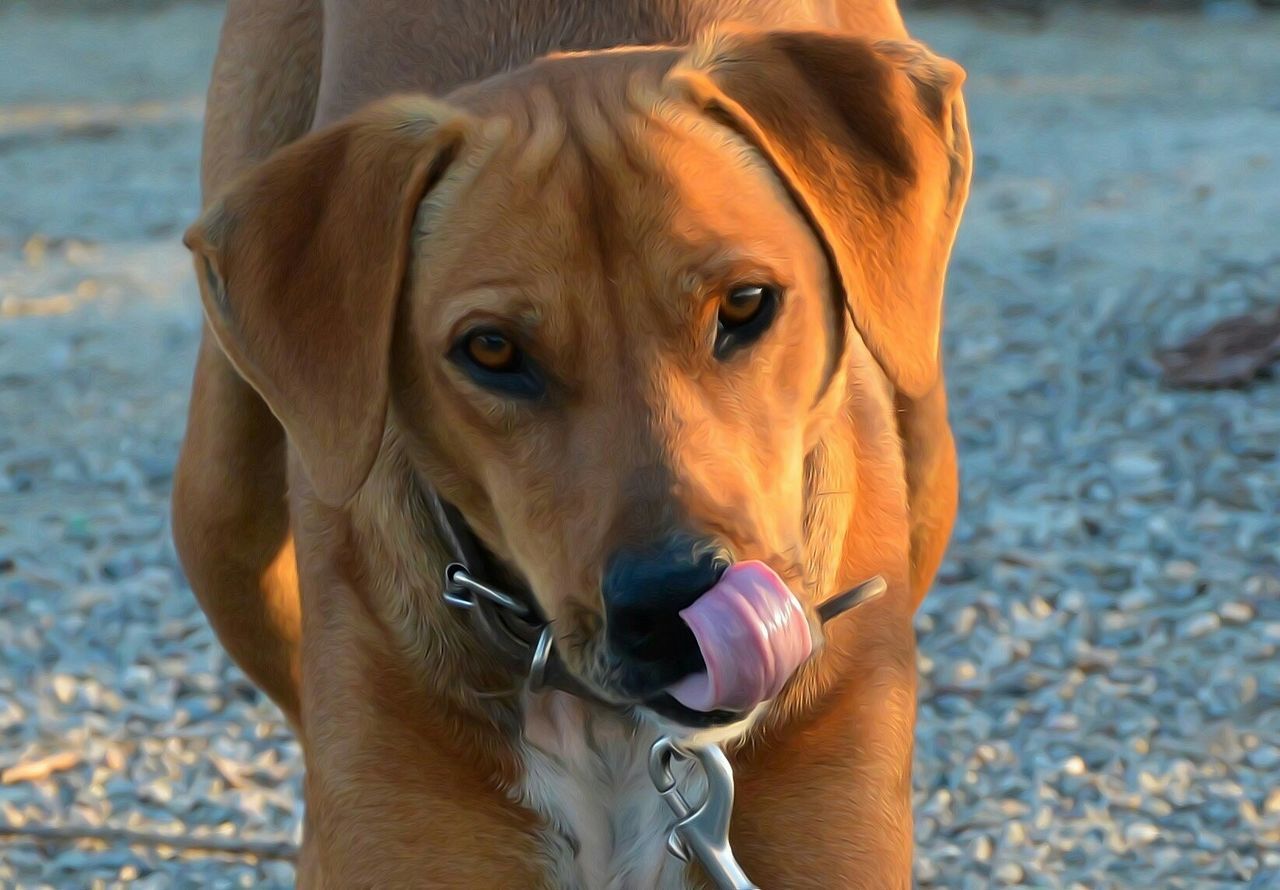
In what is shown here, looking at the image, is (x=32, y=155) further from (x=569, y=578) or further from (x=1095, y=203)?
(x=569, y=578)

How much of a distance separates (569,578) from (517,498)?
0.16 m

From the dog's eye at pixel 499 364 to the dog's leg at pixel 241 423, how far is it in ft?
4.01

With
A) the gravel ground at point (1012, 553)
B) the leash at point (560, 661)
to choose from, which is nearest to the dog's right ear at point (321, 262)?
the leash at point (560, 661)

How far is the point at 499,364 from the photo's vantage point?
275 cm

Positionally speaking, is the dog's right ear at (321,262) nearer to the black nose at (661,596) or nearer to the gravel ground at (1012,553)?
the black nose at (661,596)

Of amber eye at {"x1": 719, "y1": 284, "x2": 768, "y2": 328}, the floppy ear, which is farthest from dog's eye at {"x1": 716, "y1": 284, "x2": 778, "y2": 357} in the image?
the floppy ear

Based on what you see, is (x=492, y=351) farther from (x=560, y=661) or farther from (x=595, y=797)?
(x=595, y=797)

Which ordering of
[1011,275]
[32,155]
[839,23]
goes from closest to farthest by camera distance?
1. [839,23]
2. [1011,275]
3. [32,155]

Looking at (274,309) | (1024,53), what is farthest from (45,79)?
(274,309)

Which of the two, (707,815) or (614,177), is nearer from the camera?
(614,177)

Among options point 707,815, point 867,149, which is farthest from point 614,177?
point 707,815

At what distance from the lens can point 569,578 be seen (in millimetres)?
2662

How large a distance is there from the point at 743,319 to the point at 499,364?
0.37 m

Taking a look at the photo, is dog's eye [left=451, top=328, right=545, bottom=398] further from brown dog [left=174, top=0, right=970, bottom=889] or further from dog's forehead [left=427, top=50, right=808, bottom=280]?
dog's forehead [left=427, top=50, right=808, bottom=280]
